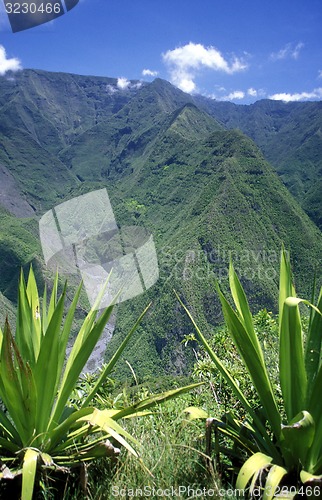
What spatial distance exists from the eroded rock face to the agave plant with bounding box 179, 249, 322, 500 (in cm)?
11129

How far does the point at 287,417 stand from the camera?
146cm

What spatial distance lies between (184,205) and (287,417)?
98.7 meters

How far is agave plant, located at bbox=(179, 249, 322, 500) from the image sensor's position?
1.23 metres

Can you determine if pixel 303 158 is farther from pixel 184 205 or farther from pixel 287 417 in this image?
pixel 287 417

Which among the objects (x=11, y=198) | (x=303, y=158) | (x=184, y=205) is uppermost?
(x=303, y=158)

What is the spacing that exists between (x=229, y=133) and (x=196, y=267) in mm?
50195

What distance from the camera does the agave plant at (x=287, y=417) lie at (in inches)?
48.4

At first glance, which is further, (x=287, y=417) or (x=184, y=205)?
(x=184, y=205)

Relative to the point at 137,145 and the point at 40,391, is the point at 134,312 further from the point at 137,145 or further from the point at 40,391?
the point at 137,145

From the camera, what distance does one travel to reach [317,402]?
1.34 meters

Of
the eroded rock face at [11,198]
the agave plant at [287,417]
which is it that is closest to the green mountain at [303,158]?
the eroded rock face at [11,198]

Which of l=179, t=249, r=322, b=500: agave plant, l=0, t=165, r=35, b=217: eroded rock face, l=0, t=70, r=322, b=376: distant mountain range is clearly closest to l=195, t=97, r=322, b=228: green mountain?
l=0, t=70, r=322, b=376: distant mountain range

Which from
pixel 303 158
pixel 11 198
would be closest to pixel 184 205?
Answer: pixel 11 198

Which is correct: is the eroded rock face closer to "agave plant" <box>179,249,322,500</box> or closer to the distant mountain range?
the distant mountain range
